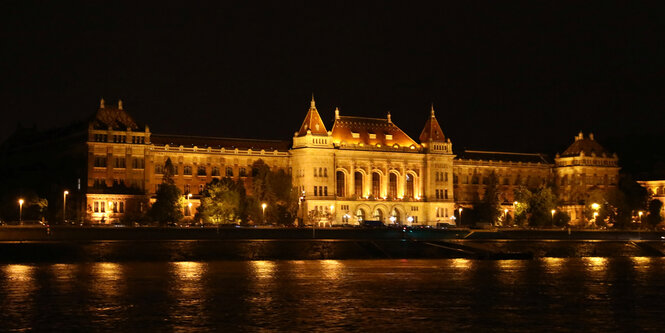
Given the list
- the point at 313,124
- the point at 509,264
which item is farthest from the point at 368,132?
the point at 509,264

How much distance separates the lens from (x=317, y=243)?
3578 inches

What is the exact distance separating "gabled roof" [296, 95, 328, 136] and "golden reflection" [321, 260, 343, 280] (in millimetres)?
69345

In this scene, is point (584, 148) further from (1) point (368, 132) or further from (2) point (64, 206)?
(2) point (64, 206)

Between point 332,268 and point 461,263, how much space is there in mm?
12959

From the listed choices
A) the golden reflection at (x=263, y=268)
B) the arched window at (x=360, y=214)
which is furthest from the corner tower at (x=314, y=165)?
the golden reflection at (x=263, y=268)

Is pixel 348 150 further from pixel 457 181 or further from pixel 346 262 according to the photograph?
pixel 346 262

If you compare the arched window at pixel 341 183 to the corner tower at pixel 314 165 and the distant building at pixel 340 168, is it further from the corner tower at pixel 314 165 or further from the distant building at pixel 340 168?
the corner tower at pixel 314 165

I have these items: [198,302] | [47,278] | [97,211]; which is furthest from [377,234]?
[198,302]

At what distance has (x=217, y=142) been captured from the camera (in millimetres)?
152250

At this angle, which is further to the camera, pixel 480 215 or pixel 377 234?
pixel 480 215

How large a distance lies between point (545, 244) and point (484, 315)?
192 ft

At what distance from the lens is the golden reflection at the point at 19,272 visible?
5977 centimetres

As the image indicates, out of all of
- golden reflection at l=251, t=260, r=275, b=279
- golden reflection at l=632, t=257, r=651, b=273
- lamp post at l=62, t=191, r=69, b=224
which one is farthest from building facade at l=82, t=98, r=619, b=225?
golden reflection at l=632, t=257, r=651, b=273

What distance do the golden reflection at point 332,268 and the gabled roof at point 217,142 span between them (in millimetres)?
68046
